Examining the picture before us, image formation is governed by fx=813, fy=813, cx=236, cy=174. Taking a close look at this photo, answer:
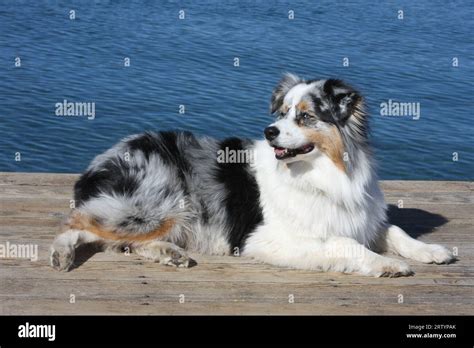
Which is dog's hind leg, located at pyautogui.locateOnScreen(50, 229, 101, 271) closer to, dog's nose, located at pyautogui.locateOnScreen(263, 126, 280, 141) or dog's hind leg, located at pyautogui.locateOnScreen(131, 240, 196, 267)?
dog's hind leg, located at pyautogui.locateOnScreen(131, 240, 196, 267)

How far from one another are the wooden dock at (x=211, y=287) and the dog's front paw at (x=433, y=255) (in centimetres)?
5

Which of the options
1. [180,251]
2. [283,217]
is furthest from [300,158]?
[180,251]

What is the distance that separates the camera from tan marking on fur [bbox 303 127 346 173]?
471cm

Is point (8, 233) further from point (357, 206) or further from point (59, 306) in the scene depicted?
point (357, 206)

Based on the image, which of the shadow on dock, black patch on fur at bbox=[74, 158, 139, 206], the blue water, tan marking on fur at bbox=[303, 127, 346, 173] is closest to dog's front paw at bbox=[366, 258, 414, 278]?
tan marking on fur at bbox=[303, 127, 346, 173]

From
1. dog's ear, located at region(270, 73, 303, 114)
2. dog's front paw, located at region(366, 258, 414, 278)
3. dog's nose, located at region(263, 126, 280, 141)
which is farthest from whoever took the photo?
dog's ear, located at region(270, 73, 303, 114)

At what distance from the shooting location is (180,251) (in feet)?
15.8

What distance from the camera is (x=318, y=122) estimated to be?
473cm

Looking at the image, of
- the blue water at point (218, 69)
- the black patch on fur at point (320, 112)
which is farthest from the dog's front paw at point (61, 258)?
the blue water at point (218, 69)

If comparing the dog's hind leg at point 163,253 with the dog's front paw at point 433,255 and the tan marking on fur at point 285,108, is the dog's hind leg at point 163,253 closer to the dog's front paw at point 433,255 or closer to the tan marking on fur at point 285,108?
the tan marking on fur at point 285,108

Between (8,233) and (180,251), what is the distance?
125cm

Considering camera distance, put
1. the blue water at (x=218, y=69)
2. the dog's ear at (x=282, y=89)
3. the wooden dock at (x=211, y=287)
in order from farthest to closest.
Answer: the blue water at (x=218, y=69), the dog's ear at (x=282, y=89), the wooden dock at (x=211, y=287)

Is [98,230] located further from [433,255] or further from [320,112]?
[433,255]

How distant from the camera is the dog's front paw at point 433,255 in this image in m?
4.99
